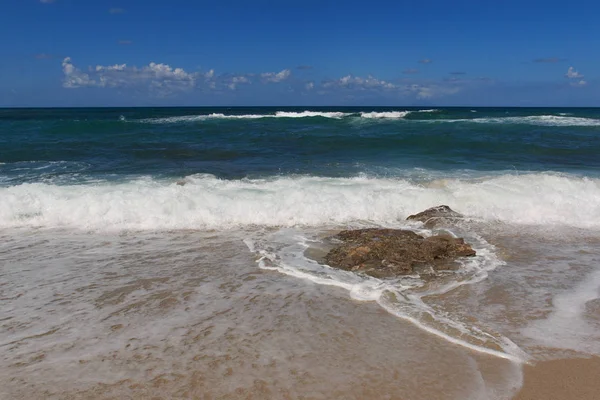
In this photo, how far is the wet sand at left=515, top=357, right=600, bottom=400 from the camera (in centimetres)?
342

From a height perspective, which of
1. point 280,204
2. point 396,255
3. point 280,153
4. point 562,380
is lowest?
point 562,380

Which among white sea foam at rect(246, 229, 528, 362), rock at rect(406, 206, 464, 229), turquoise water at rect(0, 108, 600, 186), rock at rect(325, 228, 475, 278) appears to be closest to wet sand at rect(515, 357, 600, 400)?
white sea foam at rect(246, 229, 528, 362)

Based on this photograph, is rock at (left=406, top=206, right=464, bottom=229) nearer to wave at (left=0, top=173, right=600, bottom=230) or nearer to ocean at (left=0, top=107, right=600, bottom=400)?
ocean at (left=0, top=107, right=600, bottom=400)

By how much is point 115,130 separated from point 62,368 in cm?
2603

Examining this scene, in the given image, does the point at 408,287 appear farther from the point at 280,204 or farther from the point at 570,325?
the point at 280,204

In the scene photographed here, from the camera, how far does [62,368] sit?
3.72 m

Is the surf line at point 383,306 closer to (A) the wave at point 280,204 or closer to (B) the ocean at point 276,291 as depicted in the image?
(B) the ocean at point 276,291

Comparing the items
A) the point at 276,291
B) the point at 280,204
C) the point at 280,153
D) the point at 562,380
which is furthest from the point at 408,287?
the point at 280,153

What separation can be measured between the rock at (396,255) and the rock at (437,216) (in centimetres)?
182

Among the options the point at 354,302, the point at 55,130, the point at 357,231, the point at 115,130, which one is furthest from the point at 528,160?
the point at 55,130

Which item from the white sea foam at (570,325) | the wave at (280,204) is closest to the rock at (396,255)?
the white sea foam at (570,325)

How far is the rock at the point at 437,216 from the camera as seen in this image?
855cm

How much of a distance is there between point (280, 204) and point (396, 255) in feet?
11.8

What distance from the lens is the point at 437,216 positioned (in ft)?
28.7
